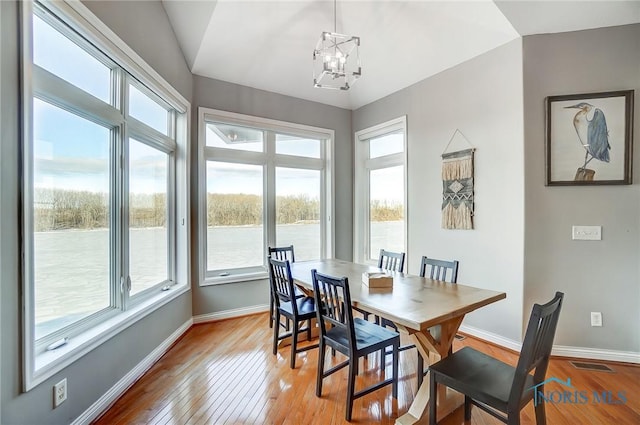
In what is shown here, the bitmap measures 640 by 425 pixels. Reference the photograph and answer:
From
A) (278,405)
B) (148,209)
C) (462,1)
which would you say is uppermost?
(462,1)

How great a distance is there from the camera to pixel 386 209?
4.38 m

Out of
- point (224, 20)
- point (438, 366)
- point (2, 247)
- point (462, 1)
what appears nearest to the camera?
point (2, 247)

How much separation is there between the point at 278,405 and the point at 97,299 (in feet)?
4.98

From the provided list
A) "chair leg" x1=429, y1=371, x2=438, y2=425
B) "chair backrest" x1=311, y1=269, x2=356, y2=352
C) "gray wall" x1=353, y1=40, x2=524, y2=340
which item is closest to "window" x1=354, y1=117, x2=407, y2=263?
"gray wall" x1=353, y1=40, x2=524, y2=340

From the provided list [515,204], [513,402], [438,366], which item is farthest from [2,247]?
[515,204]

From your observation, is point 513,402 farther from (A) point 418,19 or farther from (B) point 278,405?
(A) point 418,19

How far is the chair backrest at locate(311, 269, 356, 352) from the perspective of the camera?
1868 millimetres

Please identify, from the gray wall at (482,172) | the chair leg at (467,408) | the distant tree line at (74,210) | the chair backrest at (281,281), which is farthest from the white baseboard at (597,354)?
the distant tree line at (74,210)

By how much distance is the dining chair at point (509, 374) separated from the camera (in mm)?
1341

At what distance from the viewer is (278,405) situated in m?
2.05

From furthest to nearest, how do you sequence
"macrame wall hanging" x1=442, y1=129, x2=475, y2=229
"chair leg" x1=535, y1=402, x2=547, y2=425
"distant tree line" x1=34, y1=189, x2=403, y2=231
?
"macrame wall hanging" x1=442, y1=129, x2=475, y2=229 < "distant tree line" x1=34, y1=189, x2=403, y2=231 < "chair leg" x1=535, y1=402, x2=547, y2=425

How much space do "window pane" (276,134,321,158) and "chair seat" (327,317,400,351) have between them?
280cm

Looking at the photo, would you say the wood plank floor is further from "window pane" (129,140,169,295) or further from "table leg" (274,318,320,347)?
"window pane" (129,140,169,295)

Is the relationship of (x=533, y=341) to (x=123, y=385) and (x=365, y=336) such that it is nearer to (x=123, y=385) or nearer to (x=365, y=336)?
(x=365, y=336)
